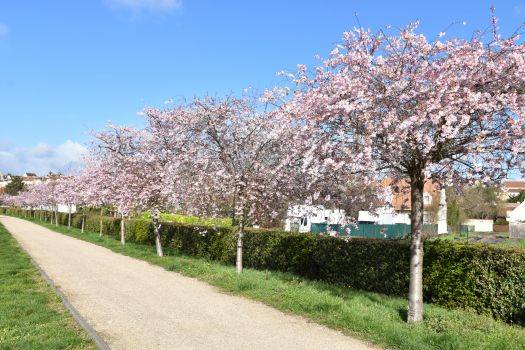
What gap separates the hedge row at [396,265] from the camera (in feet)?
A: 32.4

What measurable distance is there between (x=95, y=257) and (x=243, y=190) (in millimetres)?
9467

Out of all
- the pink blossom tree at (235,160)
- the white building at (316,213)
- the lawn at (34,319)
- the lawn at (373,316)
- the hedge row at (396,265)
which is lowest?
the lawn at (34,319)

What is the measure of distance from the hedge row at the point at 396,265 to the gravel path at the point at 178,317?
348 centimetres

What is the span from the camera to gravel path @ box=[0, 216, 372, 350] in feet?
24.9

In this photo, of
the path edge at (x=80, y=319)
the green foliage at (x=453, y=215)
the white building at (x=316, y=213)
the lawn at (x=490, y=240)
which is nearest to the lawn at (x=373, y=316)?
the white building at (x=316, y=213)

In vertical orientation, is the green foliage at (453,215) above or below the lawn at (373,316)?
above

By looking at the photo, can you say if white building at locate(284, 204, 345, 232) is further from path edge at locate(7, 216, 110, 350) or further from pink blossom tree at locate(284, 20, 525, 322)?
path edge at locate(7, 216, 110, 350)

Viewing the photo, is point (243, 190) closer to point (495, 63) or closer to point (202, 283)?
point (202, 283)

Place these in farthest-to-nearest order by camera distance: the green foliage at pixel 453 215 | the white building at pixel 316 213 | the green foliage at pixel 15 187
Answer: the green foliage at pixel 15 187 < the green foliage at pixel 453 215 < the white building at pixel 316 213

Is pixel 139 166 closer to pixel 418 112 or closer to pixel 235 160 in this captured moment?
pixel 235 160

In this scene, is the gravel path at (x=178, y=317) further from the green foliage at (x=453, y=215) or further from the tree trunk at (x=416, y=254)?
the green foliage at (x=453, y=215)

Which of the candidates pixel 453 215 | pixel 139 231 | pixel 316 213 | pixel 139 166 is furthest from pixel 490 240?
pixel 316 213

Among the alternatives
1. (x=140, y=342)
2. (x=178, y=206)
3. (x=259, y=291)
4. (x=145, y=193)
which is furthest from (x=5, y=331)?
(x=145, y=193)

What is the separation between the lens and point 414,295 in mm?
8961
